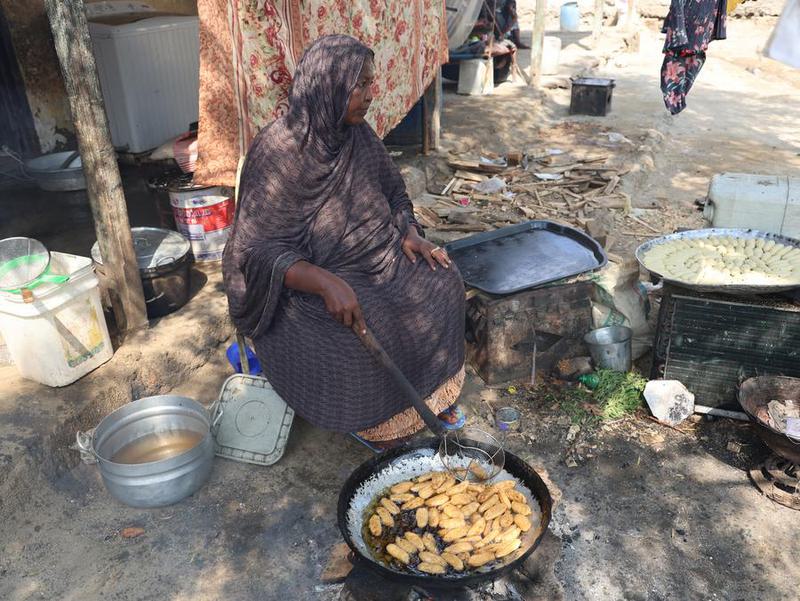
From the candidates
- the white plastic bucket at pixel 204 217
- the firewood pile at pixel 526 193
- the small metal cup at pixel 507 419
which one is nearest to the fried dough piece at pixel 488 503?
the small metal cup at pixel 507 419

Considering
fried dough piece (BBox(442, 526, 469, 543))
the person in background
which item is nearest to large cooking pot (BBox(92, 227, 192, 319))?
fried dough piece (BBox(442, 526, 469, 543))

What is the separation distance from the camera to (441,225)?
20.9 feet

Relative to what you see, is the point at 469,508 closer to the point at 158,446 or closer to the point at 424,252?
the point at 424,252

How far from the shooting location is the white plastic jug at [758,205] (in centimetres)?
534

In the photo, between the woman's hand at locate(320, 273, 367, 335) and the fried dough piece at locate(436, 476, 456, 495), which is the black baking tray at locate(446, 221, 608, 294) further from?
the fried dough piece at locate(436, 476, 456, 495)

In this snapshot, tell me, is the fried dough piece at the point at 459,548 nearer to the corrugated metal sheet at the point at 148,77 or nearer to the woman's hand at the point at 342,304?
the woman's hand at the point at 342,304

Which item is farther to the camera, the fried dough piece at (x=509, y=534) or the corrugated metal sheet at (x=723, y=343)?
the corrugated metal sheet at (x=723, y=343)

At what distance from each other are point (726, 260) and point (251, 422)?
300 centimetres

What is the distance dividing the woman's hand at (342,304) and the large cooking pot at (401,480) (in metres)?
0.62

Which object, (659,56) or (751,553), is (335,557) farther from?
(659,56)

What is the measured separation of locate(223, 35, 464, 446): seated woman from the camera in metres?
3.03

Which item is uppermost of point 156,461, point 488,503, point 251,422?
point 488,503

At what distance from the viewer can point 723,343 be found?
3762mm

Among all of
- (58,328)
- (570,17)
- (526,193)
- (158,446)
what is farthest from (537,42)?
(158,446)
